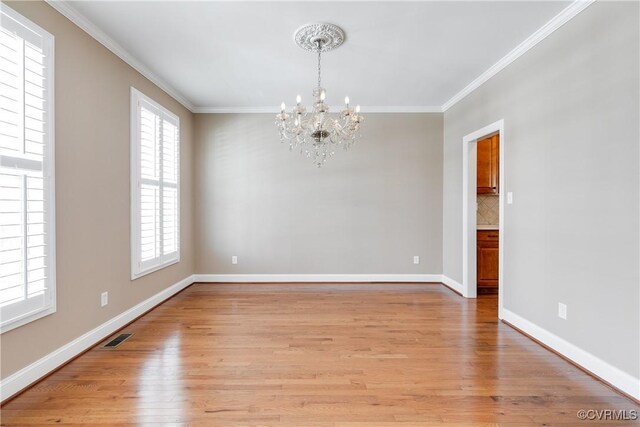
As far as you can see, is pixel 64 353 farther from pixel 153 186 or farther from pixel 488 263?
pixel 488 263

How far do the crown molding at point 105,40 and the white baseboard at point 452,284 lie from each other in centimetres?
494

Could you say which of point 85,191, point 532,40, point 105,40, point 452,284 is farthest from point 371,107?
point 85,191

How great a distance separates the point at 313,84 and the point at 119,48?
2176 millimetres

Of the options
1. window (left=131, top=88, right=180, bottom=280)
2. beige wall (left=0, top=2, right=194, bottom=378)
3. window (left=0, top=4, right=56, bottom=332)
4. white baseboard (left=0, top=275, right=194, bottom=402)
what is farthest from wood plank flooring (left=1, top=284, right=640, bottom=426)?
window (left=131, top=88, right=180, bottom=280)

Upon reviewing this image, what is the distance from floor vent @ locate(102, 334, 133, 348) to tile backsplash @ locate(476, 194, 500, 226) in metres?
4.87

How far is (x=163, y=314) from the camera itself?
382 cm

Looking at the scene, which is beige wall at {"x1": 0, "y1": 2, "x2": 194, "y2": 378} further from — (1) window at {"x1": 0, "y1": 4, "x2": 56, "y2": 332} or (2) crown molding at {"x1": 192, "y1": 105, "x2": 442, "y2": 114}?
(2) crown molding at {"x1": 192, "y1": 105, "x2": 442, "y2": 114}

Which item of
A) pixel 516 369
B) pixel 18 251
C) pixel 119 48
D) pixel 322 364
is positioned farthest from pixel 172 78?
pixel 516 369

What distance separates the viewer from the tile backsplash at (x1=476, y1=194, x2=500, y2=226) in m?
4.99

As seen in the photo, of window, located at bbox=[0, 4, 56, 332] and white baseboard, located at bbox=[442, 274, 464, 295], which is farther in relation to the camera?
white baseboard, located at bbox=[442, 274, 464, 295]

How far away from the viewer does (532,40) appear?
121 inches

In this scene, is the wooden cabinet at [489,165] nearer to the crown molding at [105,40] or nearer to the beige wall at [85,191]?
the crown molding at [105,40]

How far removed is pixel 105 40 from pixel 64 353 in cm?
281

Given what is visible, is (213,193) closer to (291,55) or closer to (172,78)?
(172,78)
